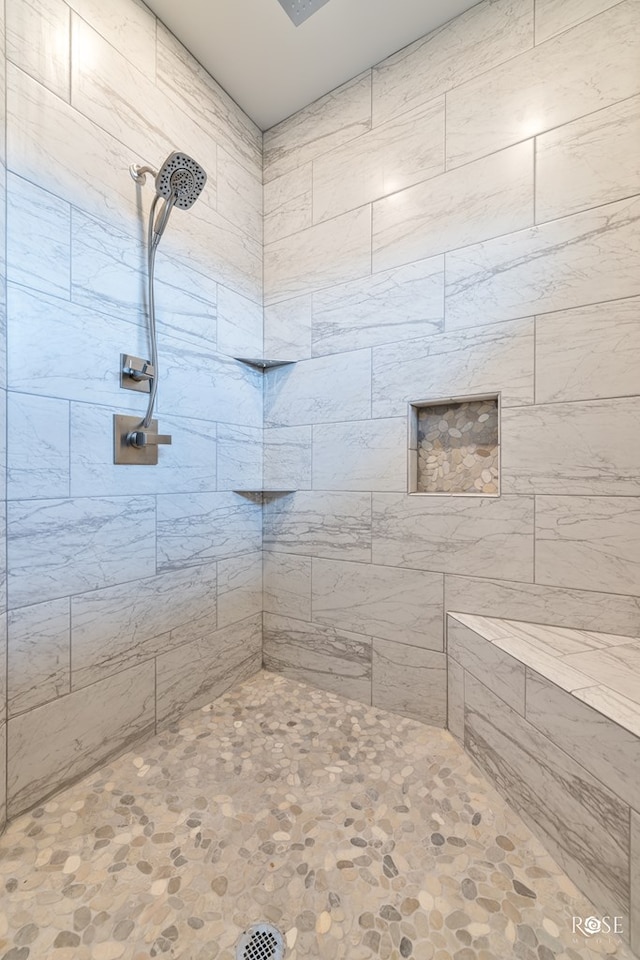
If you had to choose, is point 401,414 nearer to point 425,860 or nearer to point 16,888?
point 425,860

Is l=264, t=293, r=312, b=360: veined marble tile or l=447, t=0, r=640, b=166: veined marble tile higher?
l=447, t=0, r=640, b=166: veined marble tile

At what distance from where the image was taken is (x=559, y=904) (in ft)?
2.58

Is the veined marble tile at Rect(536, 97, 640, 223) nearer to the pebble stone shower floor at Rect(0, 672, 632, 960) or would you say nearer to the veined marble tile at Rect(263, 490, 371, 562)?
the veined marble tile at Rect(263, 490, 371, 562)

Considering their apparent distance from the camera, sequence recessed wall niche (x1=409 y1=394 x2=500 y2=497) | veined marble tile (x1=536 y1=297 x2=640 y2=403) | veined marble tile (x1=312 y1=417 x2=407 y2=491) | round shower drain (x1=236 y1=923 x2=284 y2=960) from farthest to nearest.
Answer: veined marble tile (x1=312 y1=417 x2=407 y2=491), recessed wall niche (x1=409 y1=394 x2=500 y2=497), veined marble tile (x1=536 y1=297 x2=640 y2=403), round shower drain (x1=236 y1=923 x2=284 y2=960)

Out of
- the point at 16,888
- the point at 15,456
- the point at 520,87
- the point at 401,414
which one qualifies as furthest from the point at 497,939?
the point at 520,87

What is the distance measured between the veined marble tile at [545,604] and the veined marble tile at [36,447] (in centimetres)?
125

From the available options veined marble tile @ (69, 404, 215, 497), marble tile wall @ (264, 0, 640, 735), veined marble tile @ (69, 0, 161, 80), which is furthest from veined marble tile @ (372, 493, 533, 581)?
veined marble tile @ (69, 0, 161, 80)

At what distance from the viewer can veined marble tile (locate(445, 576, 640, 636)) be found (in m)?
1.11

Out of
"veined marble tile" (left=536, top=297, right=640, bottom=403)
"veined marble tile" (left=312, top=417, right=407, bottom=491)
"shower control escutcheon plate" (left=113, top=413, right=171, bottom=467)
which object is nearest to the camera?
"veined marble tile" (left=536, top=297, right=640, bottom=403)

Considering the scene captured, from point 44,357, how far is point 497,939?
162 cm

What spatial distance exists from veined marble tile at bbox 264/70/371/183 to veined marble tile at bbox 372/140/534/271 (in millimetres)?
359

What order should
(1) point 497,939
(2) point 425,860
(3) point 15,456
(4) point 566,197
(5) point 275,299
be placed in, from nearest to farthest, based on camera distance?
(1) point 497,939
(2) point 425,860
(3) point 15,456
(4) point 566,197
(5) point 275,299

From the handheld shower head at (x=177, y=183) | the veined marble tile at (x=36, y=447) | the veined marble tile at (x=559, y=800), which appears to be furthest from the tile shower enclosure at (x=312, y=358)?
the veined marble tile at (x=559, y=800)

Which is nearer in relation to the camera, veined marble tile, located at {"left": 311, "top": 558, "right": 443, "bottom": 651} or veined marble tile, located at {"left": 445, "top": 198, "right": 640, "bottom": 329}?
veined marble tile, located at {"left": 445, "top": 198, "right": 640, "bottom": 329}
